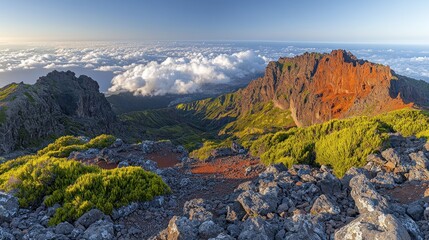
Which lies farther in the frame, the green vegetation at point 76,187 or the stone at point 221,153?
the stone at point 221,153

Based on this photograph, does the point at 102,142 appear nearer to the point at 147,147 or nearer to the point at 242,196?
the point at 147,147

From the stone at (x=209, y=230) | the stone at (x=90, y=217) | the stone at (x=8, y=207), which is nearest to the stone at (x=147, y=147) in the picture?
the stone at (x=8, y=207)

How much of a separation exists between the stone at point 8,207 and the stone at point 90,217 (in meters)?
3.31

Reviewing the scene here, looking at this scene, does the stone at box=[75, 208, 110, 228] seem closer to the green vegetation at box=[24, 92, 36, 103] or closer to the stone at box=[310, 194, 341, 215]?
the stone at box=[310, 194, 341, 215]

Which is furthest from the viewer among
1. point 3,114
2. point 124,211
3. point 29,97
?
point 29,97

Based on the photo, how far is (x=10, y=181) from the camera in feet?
51.7

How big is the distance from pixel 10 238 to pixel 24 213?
3231mm

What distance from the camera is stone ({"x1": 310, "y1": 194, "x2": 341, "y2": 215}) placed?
10281mm

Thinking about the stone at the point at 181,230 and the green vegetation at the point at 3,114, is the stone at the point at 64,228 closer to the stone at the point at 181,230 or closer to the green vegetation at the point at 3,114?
the stone at the point at 181,230

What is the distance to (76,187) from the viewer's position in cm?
1474

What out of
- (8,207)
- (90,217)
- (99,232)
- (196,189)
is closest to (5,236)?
(90,217)

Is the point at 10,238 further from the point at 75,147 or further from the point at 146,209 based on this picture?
the point at 75,147

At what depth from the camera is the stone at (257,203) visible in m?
11.0

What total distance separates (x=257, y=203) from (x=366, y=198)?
406 centimetres
